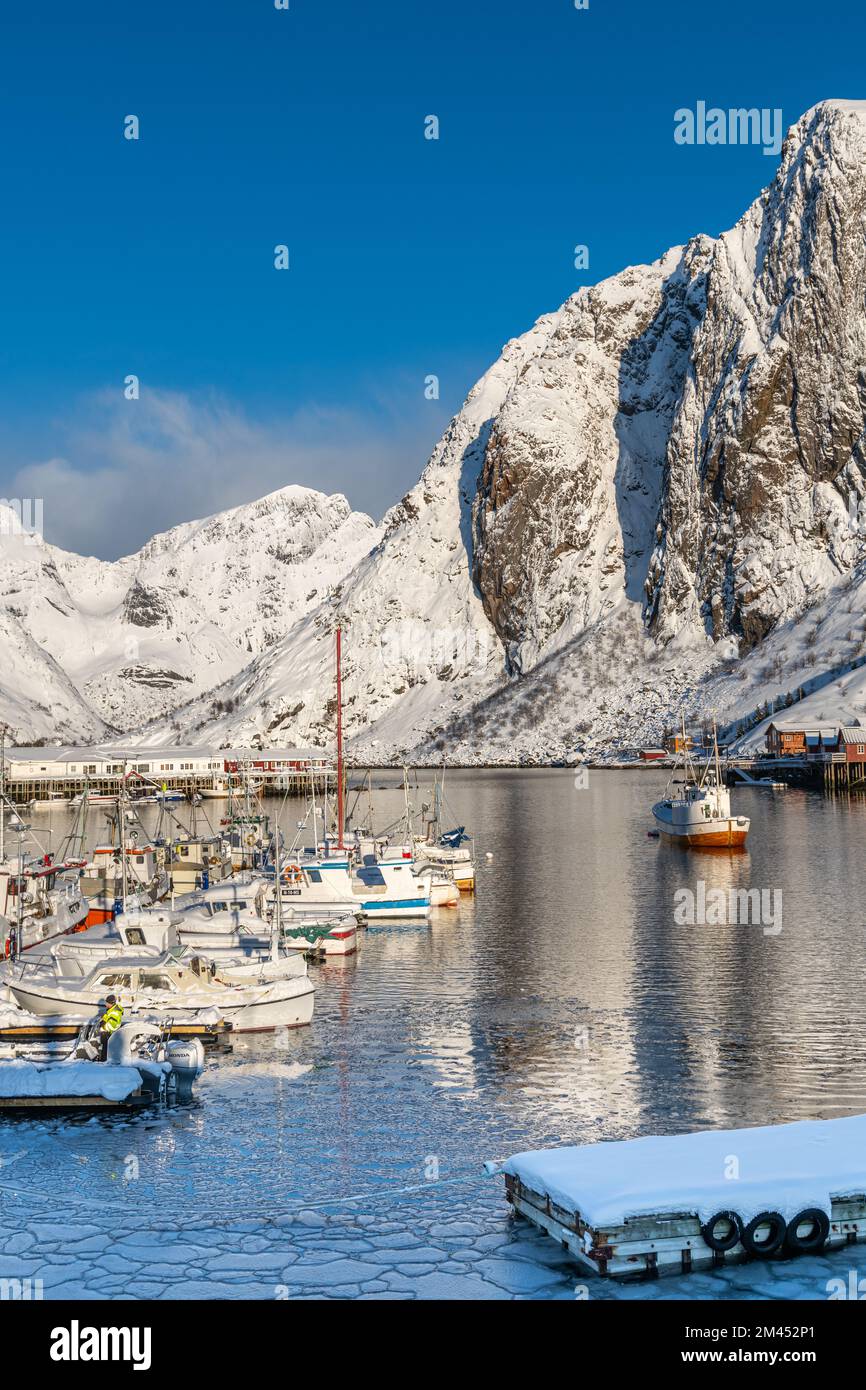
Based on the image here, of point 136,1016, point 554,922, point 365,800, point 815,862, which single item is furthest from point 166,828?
point 136,1016

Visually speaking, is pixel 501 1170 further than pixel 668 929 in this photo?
No

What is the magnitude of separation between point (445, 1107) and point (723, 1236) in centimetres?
1135

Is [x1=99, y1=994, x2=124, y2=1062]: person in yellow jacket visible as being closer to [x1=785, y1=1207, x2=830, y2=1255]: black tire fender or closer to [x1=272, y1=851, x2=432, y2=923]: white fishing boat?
[x1=785, y1=1207, x2=830, y2=1255]: black tire fender

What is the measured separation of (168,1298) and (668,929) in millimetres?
40489

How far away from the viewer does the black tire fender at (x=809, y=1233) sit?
68.3ft

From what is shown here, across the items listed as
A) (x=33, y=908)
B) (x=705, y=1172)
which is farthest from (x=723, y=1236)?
(x=33, y=908)

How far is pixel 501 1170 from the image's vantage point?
24.4 m

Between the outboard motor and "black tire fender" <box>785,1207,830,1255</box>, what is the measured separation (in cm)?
1593

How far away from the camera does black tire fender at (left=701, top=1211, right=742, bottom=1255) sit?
20.3 metres

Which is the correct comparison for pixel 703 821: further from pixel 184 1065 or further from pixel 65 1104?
pixel 65 1104

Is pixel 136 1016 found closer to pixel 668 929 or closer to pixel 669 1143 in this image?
pixel 669 1143

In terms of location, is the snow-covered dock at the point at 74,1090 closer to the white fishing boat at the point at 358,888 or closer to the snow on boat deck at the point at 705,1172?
the snow on boat deck at the point at 705,1172

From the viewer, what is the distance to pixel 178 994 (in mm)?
39344

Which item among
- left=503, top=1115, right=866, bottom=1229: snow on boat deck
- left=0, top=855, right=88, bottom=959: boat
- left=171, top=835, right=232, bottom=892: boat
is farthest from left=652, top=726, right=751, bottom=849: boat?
left=503, top=1115, right=866, bottom=1229: snow on boat deck
